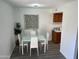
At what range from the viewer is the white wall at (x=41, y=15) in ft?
23.8

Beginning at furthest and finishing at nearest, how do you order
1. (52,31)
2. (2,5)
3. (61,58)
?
(52,31)
(61,58)
(2,5)

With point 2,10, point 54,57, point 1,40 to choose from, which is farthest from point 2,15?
point 54,57

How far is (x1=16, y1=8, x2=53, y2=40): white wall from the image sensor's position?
7242 mm

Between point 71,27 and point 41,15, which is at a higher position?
point 41,15

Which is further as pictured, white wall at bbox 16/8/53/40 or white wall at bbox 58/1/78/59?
white wall at bbox 16/8/53/40

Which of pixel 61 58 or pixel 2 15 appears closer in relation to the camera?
pixel 2 15

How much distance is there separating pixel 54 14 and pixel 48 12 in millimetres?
451

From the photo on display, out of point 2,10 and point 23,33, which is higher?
point 2,10

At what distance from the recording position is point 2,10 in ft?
12.8

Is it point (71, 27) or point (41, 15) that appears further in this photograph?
point (41, 15)

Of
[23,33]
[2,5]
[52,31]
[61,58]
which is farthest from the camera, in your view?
[52,31]

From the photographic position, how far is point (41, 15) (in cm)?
751

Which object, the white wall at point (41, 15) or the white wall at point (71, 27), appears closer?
the white wall at point (71, 27)

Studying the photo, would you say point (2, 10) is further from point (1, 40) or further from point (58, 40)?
point (58, 40)
